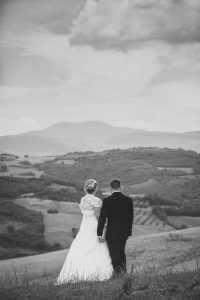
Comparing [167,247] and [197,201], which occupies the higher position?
[167,247]

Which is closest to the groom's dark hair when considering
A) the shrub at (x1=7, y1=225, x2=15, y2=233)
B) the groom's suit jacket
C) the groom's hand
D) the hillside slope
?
the groom's suit jacket

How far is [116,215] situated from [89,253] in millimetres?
938

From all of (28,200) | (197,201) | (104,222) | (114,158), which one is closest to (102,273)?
(104,222)

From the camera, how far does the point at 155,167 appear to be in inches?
5039

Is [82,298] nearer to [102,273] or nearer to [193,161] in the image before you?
[102,273]

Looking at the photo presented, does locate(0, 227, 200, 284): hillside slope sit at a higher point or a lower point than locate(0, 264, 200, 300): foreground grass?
lower

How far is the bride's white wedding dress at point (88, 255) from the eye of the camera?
910 centimetres

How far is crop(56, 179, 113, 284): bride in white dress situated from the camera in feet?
29.8

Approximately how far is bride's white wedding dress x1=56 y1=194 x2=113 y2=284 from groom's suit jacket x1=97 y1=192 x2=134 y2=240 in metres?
0.30

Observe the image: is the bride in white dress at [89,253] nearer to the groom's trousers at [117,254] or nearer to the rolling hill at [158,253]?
the groom's trousers at [117,254]

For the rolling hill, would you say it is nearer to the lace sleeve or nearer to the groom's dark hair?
the lace sleeve

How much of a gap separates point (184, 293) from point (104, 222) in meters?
3.25

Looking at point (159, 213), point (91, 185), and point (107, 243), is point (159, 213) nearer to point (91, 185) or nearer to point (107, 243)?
point (107, 243)

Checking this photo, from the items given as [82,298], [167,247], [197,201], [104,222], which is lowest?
[197,201]
